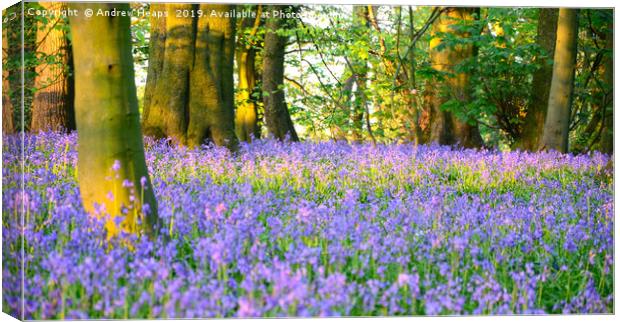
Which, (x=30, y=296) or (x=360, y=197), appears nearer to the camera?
(x=30, y=296)

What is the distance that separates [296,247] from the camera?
4.32 metres

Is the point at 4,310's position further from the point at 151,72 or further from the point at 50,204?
the point at 151,72

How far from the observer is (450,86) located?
759 centimetres

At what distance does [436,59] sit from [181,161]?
9.51 feet

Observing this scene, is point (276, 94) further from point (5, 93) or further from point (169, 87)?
point (5, 93)

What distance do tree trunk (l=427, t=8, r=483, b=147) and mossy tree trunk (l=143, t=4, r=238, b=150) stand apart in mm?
2141

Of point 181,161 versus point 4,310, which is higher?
point 181,161

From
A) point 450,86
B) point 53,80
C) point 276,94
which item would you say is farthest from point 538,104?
point 53,80

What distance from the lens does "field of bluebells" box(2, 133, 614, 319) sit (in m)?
3.63

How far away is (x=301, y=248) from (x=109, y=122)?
1.28 meters

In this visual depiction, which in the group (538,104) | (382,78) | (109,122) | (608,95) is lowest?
(109,122)

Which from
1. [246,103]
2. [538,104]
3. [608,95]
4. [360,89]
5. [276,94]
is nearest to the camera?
[608,95]

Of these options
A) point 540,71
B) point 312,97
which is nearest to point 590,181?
point 540,71

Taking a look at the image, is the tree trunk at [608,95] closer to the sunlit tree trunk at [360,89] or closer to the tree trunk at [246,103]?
the sunlit tree trunk at [360,89]
